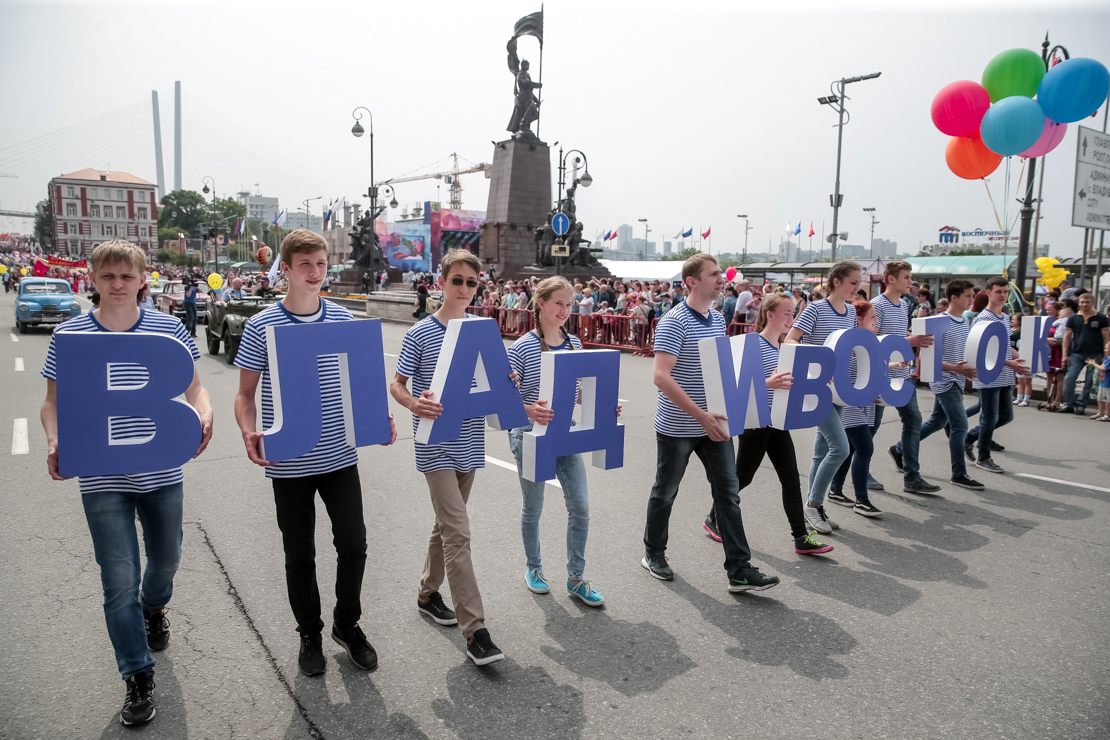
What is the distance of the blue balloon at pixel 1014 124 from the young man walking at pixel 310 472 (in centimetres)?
1149

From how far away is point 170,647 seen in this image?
11.3 ft

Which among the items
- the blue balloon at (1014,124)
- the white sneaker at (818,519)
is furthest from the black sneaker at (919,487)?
the blue balloon at (1014,124)

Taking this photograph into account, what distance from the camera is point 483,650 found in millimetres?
3236

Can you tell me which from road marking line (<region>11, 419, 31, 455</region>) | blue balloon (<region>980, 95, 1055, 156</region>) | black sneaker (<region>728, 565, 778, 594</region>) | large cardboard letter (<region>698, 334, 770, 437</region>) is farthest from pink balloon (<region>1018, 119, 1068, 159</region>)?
road marking line (<region>11, 419, 31, 455</region>)

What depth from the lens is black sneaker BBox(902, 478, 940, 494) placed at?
20.4 ft

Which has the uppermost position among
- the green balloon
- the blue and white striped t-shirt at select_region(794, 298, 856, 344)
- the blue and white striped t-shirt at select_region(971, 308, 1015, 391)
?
the green balloon

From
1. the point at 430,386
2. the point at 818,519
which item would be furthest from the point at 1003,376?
the point at 430,386

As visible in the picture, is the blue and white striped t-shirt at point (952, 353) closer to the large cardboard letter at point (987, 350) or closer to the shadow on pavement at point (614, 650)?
the large cardboard letter at point (987, 350)

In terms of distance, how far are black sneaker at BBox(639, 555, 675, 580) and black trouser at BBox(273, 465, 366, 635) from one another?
6.14 feet

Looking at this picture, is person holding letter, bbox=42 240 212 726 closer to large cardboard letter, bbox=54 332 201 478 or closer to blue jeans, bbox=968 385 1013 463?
large cardboard letter, bbox=54 332 201 478

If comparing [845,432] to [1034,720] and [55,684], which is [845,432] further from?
[55,684]

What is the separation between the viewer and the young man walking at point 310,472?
9.90 feet

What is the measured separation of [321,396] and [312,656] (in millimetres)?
1166

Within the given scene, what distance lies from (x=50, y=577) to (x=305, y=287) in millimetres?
2672
